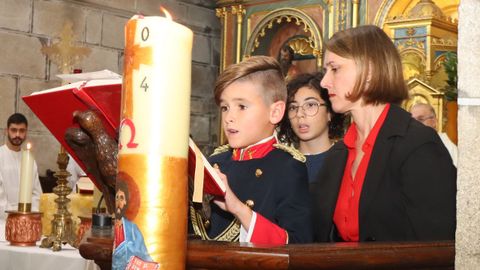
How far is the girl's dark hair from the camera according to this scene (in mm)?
3383

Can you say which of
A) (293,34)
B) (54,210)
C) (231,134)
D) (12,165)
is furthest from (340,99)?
(293,34)

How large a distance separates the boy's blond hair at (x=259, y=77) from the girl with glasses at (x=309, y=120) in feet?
2.58

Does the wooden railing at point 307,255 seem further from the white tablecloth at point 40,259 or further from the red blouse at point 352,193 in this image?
the white tablecloth at point 40,259

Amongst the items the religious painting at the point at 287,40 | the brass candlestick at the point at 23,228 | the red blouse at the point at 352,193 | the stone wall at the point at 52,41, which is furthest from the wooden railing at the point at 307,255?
the religious painting at the point at 287,40

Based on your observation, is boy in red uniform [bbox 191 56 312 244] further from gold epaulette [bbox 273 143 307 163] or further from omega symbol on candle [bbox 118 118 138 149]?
omega symbol on candle [bbox 118 118 138 149]

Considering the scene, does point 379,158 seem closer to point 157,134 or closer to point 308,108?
point 157,134

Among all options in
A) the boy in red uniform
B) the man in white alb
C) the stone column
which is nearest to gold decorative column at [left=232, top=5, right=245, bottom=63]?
the man in white alb

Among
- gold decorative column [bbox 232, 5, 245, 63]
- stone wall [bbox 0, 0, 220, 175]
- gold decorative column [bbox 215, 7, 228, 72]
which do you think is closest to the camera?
stone wall [bbox 0, 0, 220, 175]

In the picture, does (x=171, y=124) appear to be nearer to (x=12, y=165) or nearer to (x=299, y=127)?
(x=299, y=127)

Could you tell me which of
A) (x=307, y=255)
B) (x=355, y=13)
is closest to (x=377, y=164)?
(x=307, y=255)

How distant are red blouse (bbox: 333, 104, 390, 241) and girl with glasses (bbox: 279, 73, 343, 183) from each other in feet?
3.41

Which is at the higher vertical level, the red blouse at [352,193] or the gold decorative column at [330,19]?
the gold decorative column at [330,19]

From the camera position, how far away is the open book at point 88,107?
160 cm

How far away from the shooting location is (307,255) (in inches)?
48.4
